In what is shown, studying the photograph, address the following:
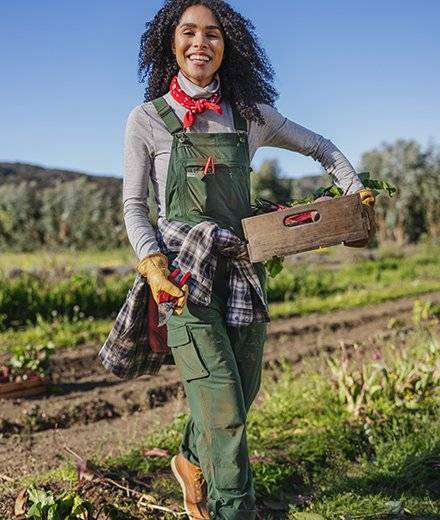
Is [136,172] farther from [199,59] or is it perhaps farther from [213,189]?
[199,59]

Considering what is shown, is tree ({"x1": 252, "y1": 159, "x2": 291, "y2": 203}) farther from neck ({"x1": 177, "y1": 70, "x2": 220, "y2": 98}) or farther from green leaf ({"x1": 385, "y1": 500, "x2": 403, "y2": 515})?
neck ({"x1": 177, "y1": 70, "x2": 220, "y2": 98})

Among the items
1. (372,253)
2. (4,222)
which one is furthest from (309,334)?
(4,222)

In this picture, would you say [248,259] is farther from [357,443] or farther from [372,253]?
[372,253]

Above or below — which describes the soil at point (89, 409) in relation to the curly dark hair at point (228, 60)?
below

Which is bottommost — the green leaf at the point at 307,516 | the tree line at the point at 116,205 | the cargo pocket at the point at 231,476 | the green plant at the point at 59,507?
the green leaf at the point at 307,516

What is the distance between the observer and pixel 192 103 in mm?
2650

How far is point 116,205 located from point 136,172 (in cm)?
2029

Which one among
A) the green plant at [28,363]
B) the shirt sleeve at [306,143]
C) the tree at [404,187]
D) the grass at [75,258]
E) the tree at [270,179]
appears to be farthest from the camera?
the tree at [270,179]

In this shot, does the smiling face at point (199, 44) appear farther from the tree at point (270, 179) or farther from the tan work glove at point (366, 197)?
the tree at point (270, 179)

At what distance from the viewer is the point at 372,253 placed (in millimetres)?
16406

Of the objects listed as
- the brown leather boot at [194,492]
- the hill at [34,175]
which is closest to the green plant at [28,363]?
the brown leather boot at [194,492]

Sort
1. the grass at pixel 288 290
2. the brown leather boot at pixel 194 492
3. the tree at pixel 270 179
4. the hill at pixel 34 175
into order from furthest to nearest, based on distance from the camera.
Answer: the hill at pixel 34 175 → the tree at pixel 270 179 → the grass at pixel 288 290 → the brown leather boot at pixel 194 492

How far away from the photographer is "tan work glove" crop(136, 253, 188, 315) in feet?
7.82

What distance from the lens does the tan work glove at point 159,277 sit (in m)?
2.38
